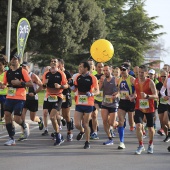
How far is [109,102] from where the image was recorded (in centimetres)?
1184

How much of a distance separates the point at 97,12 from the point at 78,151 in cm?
3163

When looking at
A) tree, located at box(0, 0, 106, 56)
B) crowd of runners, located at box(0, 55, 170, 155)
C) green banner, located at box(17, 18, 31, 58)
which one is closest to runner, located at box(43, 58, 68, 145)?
crowd of runners, located at box(0, 55, 170, 155)

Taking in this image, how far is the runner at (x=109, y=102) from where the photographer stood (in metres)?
11.9

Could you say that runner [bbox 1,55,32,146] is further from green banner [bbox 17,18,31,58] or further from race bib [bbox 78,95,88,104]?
green banner [bbox 17,18,31,58]

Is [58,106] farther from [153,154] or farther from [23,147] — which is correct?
[153,154]

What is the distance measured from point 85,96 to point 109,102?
2.47 ft

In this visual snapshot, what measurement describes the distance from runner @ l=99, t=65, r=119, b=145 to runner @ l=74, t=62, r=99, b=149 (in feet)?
1.78

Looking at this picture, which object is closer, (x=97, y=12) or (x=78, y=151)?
(x=78, y=151)

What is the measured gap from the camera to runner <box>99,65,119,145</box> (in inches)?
468
